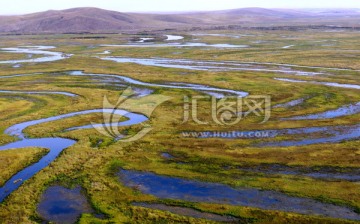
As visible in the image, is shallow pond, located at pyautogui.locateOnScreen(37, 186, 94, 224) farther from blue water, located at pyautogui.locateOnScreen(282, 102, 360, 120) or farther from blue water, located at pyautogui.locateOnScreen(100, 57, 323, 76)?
blue water, located at pyautogui.locateOnScreen(100, 57, 323, 76)

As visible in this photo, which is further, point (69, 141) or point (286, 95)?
point (286, 95)

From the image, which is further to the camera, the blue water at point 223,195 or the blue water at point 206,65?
the blue water at point 206,65

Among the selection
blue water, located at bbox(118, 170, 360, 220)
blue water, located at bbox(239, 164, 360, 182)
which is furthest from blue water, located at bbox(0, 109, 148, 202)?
blue water, located at bbox(239, 164, 360, 182)

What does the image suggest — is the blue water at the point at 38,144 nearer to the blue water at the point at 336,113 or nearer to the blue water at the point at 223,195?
the blue water at the point at 223,195

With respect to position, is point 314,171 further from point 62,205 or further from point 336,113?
point 62,205

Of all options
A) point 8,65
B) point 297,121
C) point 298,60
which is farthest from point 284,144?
point 8,65

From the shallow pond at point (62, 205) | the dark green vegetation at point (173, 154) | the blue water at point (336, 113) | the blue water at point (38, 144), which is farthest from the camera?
the blue water at point (336, 113)

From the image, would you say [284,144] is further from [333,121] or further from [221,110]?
[221,110]

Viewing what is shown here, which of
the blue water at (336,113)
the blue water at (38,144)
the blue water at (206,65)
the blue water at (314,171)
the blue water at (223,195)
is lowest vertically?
the blue water at (223,195)

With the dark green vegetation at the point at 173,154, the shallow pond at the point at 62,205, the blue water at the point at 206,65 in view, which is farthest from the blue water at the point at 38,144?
the blue water at the point at 206,65

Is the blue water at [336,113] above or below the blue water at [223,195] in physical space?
above
